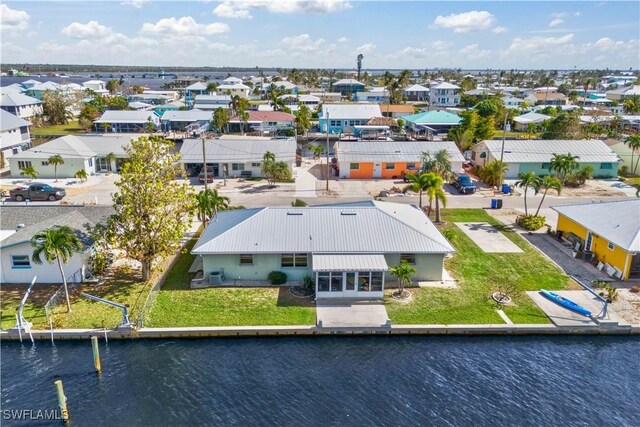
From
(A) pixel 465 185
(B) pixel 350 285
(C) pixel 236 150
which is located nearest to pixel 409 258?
(B) pixel 350 285

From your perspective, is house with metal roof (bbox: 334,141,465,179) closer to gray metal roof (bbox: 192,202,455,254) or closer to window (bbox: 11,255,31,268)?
gray metal roof (bbox: 192,202,455,254)

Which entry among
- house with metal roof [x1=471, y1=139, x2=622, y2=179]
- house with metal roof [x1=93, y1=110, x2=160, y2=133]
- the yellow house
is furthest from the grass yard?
house with metal roof [x1=93, y1=110, x2=160, y2=133]

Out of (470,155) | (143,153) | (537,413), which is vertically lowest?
(537,413)

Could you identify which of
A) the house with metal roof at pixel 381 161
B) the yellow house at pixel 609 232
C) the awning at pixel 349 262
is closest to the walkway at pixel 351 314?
the awning at pixel 349 262

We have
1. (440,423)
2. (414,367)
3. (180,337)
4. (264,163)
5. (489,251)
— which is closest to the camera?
(440,423)

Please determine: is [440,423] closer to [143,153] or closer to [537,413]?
[537,413]

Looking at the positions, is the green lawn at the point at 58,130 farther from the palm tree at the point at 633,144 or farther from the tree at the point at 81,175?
the palm tree at the point at 633,144

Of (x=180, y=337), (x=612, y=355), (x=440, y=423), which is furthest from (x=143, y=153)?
(x=612, y=355)
